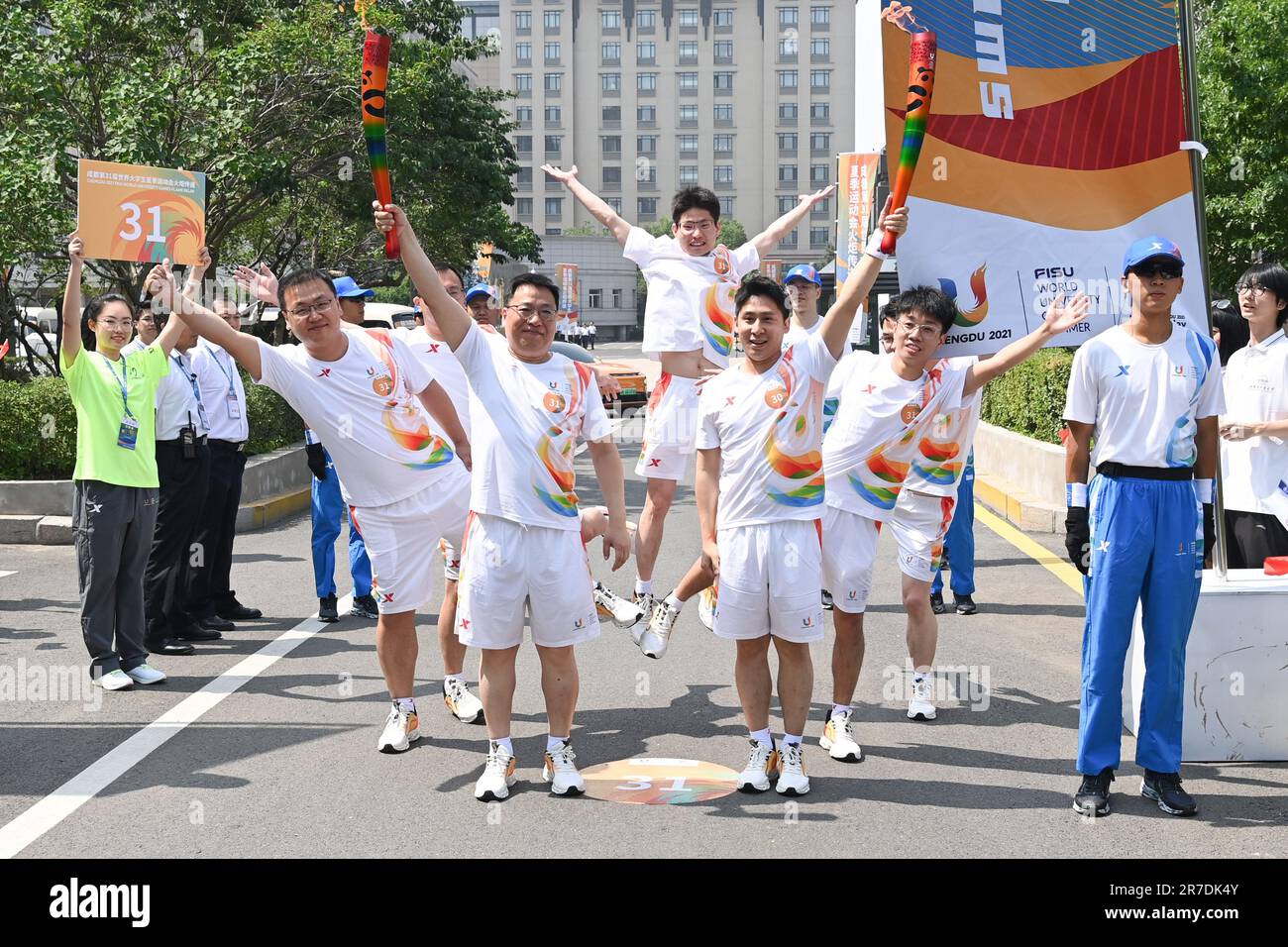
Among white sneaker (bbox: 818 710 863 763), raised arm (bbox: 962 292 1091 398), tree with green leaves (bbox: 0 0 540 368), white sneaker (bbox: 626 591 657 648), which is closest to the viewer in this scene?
raised arm (bbox: 962 292 1091 398)

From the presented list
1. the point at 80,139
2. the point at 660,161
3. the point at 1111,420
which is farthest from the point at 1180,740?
the point at 660,161

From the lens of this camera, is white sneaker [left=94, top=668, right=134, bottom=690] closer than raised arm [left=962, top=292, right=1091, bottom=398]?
No

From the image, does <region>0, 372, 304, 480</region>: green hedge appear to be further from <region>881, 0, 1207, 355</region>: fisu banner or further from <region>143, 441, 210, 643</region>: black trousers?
<region>881, 0, 1207, 355</region>: fisu banner

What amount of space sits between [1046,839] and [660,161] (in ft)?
392

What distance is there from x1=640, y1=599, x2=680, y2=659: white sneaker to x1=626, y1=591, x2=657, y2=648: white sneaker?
5cm

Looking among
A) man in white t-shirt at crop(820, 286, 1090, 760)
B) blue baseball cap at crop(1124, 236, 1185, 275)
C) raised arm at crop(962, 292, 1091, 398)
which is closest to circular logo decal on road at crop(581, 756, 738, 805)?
man in white t-shirt at crop(820, 286, 1090, 760)

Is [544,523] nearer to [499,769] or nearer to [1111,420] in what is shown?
[499,769]

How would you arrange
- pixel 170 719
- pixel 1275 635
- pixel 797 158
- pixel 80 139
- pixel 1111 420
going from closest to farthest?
1. pixel 1111 420
2. pixel 1275 635
3. pixel 170 719
4. pixel 80 139
5. pixel 797 158

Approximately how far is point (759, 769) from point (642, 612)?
2.09m

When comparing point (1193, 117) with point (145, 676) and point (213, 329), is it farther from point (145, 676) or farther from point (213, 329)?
point (145, 676)

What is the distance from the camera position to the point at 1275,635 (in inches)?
215

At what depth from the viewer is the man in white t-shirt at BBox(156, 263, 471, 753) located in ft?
19.0

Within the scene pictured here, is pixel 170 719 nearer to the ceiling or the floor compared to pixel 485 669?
nearer to the floor

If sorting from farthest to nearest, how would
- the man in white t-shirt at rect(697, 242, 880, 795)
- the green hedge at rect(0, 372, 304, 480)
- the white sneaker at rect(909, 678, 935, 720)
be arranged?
1. the green hedge at rect(0, 372, 304, 480)
2. the white sneaker at rect(909, 678, 935, 720)
3. the man in white t-shirt at rect(697, 242, 880, 795)
